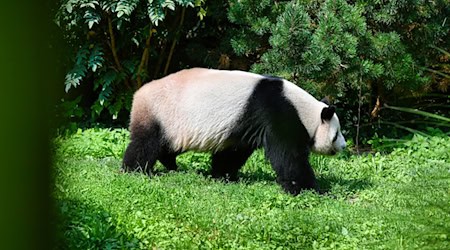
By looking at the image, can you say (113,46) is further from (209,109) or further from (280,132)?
(280,132)

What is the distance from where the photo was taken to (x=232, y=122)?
6496mm

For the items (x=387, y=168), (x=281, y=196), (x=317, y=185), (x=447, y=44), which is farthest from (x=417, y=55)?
(x=281, y=196)

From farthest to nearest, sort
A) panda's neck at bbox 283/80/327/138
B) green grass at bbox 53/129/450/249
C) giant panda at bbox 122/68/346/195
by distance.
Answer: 1. panda's neck at bbox 283/80/327/138
2. giant panda at bbox 122/68/346/195
3. green grass at bbox 53/129/450/249

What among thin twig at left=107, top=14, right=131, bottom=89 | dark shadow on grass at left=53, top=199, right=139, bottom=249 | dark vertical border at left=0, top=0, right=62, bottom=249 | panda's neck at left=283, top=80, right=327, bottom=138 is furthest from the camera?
thin twig at left=107, top=14, right=131, bottom=89

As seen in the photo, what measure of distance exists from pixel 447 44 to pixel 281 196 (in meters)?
4.46

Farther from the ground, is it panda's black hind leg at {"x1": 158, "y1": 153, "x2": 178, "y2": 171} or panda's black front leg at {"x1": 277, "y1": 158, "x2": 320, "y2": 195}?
panda's black front leg at {"x1": 277, "y1": 158, "x2": 320, "y2": 195}

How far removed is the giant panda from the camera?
6.31 m

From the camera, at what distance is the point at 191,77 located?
676 centimetres

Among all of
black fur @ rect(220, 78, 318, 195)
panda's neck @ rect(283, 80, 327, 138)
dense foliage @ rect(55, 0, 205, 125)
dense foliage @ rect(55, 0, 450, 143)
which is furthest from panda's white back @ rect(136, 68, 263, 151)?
dense foliage @ rect(55, 0, 205, 125)

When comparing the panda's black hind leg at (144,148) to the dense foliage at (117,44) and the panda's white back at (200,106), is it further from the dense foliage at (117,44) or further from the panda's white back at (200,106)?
the dense foliage at (117,44)

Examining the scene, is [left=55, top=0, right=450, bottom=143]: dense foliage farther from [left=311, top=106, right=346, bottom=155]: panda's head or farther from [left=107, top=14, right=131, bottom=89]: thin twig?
[left=311, top=106, right=346, bottom=155]: panda's head

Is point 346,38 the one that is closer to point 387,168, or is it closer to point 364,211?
point 387,168

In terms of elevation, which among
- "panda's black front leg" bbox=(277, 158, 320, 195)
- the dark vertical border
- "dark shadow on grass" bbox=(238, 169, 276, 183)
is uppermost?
the dark vertical border

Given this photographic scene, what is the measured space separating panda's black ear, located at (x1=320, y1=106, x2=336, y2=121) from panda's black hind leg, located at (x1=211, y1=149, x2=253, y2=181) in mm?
882
